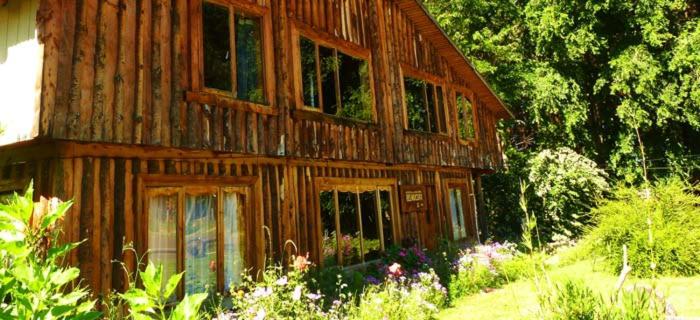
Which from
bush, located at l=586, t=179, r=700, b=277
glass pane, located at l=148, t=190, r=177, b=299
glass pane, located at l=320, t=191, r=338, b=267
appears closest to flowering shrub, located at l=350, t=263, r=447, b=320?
glass pane, located at l=320, t=191, r=338, b=267

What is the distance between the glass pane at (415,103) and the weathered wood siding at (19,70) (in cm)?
905

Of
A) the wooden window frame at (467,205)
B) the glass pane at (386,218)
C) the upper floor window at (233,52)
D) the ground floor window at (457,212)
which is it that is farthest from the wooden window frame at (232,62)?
the ground floor window at (457,212)

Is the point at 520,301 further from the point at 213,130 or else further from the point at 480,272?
the point at 213,130

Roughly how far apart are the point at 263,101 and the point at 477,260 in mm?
6530

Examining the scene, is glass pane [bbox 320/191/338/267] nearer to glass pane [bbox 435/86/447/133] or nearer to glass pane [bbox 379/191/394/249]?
glass pane [bbox 379/191/394/249]

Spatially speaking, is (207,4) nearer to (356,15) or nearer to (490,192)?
(356,15)

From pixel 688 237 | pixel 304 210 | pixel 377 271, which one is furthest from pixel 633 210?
pixel 304 210

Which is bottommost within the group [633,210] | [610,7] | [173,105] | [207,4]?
[633,210]

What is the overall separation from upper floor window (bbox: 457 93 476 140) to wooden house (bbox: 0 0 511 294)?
348cm

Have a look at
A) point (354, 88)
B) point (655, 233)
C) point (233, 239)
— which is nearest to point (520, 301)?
point (655, 233)

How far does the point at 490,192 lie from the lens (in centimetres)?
1966

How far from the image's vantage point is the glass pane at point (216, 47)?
6922 millimetres

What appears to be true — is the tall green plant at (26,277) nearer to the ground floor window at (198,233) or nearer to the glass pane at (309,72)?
the ground floor window at (198,233)

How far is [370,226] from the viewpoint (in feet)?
34.0
